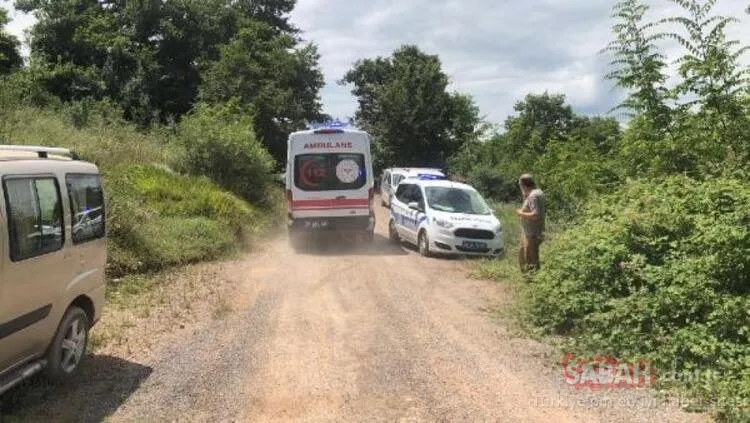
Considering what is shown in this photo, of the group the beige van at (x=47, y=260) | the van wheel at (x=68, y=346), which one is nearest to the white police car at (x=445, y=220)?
the beige van at (x=47, y=260)

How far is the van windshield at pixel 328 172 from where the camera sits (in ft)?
50.6

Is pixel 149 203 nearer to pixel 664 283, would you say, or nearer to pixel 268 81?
pixel 664 283

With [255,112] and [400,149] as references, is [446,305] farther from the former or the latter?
[400,149]

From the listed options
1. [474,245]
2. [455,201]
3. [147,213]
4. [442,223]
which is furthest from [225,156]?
[474,245]

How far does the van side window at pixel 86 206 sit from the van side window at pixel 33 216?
274 millimetres

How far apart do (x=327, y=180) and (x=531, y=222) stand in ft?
20.0

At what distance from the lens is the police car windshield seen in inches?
594

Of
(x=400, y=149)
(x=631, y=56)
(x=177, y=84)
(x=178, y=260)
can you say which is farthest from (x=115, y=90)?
(x=631, y=56)

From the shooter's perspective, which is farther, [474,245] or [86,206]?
[474,245]

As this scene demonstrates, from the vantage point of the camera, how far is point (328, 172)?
15.5 meters

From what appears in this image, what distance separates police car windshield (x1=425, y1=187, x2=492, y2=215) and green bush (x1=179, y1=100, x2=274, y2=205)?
305 inches

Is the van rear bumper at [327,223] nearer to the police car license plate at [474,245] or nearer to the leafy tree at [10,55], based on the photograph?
the police car license plate at [474,245]

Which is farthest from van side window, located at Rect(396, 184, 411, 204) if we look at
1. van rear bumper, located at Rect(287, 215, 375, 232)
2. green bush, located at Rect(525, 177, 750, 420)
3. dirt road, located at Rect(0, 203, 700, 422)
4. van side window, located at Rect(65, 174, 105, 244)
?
van side window, located at Rect(65, 174, 105, 244)

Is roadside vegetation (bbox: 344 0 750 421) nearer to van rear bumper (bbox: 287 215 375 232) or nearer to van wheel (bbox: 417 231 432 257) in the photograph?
van wheel (bbox: 417 231 432 257)
